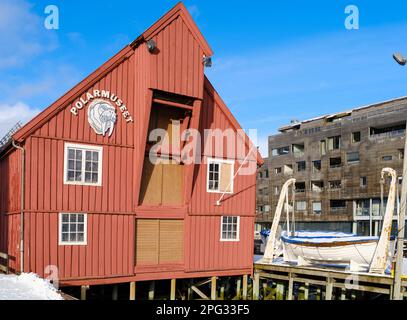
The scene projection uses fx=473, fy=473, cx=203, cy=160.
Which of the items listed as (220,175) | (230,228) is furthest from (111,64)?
(230,228)

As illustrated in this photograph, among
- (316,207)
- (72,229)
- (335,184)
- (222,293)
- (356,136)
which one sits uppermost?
(356,136)

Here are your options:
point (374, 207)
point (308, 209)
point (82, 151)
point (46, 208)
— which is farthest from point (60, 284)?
point (308, 209)

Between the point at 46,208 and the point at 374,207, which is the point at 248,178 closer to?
the point at 46,208

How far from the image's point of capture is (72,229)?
18094 millimetres

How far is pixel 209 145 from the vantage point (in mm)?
22000

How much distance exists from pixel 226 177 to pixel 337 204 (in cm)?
4341

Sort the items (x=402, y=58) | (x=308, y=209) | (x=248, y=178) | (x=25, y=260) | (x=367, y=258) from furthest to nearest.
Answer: (x=308, y=209) < (x=248, y=178) < (x=367, y=258) < (x=25, y=260) < (x=402, y=58)

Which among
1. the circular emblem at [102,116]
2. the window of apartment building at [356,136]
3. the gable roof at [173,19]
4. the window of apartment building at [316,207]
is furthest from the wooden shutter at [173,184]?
the window of apartment building at [316,207]

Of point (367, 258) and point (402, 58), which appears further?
point (367, 258)

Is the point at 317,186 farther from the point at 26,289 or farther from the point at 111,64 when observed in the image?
the point at 26,289

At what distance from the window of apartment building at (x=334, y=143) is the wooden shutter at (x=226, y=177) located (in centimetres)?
4214

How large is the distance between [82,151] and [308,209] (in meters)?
51.2

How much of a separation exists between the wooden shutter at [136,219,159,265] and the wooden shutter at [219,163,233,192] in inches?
151

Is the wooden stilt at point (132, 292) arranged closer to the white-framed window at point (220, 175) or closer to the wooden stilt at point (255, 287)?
the white-framed window at point (220, 175)
